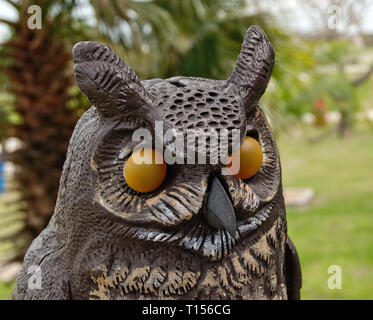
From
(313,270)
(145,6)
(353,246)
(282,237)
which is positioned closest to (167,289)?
(282,237)

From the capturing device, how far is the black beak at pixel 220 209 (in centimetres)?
97

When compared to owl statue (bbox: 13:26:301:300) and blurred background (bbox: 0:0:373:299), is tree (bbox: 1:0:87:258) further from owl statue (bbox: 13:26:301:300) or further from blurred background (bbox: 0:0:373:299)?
owl statue (bbox: 13:26:301:300)

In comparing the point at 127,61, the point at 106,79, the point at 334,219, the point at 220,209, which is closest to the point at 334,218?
the point at 334,219

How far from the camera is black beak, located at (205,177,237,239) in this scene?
3.19 feet

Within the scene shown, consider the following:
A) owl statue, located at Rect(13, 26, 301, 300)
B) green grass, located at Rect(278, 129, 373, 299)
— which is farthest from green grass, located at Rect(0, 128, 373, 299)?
owl statue, located at Rect(13, 26, 301, 300)

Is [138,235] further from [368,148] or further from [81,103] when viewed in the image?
[368,148]

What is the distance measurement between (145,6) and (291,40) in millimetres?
1269

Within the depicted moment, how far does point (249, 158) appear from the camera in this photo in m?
1.07

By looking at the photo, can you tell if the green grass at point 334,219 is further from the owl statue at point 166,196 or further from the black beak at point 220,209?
the black beak at point 220,209

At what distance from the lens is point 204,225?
1.04 metres

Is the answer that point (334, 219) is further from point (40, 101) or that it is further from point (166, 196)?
point (166, 196)

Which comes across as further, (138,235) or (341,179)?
(341,179)

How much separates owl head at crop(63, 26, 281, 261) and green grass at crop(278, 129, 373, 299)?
119 inches

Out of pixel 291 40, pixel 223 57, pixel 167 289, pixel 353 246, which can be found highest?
pixel 291 40
